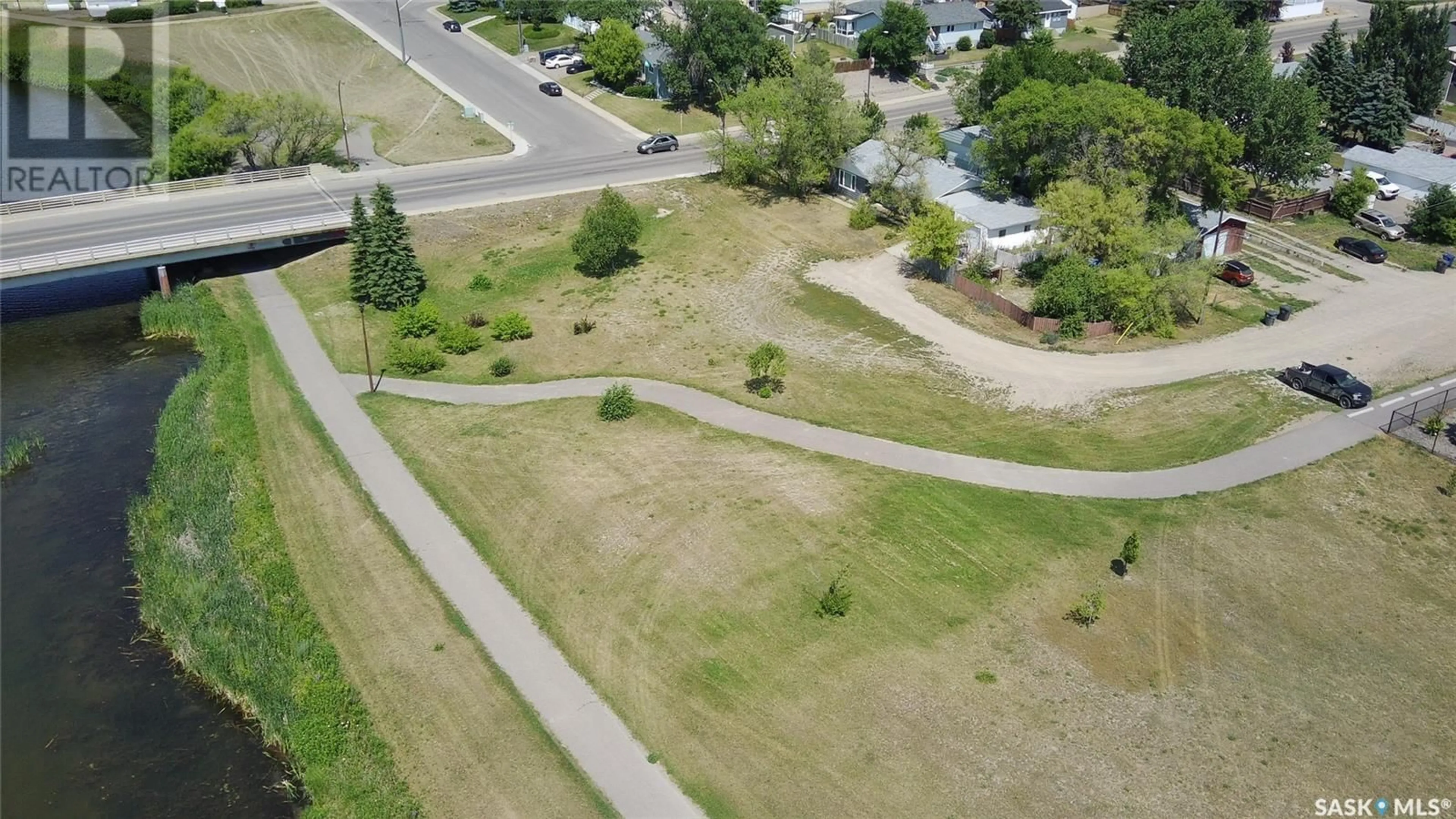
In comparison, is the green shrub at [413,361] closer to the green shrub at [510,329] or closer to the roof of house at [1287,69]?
the green shrub at [510,329]

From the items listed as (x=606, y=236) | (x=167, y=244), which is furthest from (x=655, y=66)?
(x=167, y=244)

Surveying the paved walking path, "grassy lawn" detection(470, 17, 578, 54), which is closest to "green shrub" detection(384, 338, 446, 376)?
the paved walking path

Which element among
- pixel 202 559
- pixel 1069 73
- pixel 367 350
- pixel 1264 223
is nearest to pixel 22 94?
pixel 367 350

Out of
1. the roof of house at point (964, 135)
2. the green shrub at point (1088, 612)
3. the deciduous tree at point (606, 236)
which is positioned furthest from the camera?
the roof of house at point (964, 135)

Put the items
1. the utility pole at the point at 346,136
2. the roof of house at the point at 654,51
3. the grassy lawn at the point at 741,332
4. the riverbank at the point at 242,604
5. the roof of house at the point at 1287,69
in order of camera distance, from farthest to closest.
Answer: the roof of house at the point at 654,51, the roof of house at the point at 1287,69, the utility pole at the point at 346,136, the grassy lawn at the point at 741,332, the riverbank at the point at 242,604

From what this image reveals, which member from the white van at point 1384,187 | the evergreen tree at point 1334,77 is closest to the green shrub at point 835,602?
the white van at point 1384,187

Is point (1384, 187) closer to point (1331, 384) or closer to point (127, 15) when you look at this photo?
point (1331, 384)

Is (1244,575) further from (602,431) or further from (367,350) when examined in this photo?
(367,350)

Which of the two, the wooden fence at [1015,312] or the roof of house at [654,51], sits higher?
the roof of house at [654,51]
